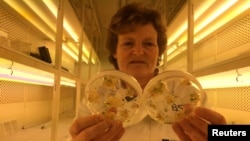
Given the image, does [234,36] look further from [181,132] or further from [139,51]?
[181,132]

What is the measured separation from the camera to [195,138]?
2.63ft

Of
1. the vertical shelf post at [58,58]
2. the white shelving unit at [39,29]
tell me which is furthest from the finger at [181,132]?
the vertical shelf post at [58,58]

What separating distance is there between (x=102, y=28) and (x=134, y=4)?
431 cm

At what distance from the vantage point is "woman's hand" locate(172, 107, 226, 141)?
30.0 inches

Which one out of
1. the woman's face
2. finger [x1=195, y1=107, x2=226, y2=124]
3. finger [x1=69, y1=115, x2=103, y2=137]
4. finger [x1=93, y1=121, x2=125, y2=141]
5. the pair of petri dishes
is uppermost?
the woman's face

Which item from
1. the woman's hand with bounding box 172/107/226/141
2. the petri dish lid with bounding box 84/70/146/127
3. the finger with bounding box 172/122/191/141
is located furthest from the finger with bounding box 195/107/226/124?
the petri dish lid with bounding box 84/70/146/127

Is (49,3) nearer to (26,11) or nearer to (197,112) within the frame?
(26,11)

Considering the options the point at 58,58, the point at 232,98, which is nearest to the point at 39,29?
the point at 58,58

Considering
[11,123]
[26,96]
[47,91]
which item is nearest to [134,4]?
[11,123]

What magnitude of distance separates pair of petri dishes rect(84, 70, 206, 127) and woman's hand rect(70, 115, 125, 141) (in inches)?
1.4

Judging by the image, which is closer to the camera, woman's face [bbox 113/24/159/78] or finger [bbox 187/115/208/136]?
finger [bbox 187/115/208/136]

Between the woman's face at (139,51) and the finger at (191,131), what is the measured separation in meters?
0.39

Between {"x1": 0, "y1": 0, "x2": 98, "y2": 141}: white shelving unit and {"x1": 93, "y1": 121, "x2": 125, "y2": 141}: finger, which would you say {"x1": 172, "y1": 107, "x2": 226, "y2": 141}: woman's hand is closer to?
{"x1": 93, "y1": 121, "x2": 125, "y2": 141}: finger

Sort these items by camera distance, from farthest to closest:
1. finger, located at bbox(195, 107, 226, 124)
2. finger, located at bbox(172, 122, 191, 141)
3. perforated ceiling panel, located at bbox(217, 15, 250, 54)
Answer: perforated ceiling panel, located at bbox(217, 15, 250, 54) < finger, located at bbox(172, 122, 191, 141) < finger, located at bbox(195, 107, 226, 124)
